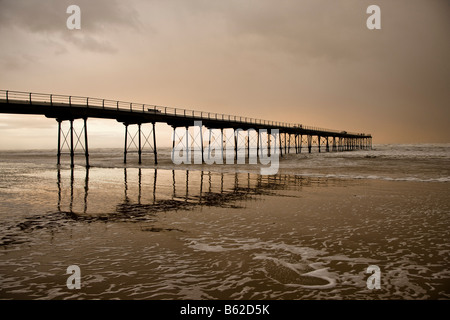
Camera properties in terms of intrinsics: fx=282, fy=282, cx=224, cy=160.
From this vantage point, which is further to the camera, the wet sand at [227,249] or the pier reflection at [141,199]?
the pier reflection at [141,199]

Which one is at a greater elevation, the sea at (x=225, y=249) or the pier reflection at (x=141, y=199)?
the pier reflection at (x=141, y=199)

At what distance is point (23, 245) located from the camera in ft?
18.5

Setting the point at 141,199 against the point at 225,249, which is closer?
the point at 225,249

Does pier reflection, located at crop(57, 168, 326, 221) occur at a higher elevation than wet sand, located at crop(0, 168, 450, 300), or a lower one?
higher

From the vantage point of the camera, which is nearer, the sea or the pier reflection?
the sea

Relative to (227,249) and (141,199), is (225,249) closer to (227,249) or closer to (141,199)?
(227,249)

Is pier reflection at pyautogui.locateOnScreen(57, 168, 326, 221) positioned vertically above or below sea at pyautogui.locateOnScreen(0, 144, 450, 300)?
above

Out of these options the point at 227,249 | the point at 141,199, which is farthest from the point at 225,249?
the point at 141,199

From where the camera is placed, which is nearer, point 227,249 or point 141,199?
point 227,249

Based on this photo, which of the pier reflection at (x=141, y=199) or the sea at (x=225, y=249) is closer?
the sea at (x=225, y=249)

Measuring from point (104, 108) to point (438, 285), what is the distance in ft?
95.5

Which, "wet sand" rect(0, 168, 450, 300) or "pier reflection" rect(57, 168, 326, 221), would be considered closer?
"wet sand" rect(0, 168, 450, 300)

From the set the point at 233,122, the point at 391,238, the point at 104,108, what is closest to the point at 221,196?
the point at 391,238
